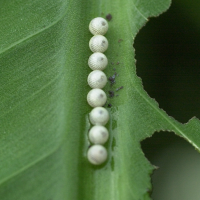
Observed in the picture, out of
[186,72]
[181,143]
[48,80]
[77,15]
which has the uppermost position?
[77,15]

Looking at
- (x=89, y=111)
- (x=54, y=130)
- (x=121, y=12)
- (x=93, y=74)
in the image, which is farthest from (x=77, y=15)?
(x=54, y=130)

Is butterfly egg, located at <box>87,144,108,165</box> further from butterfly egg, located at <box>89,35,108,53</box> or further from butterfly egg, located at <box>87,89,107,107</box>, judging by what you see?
butterfly egg, located at <box>89,35,108,53</box>

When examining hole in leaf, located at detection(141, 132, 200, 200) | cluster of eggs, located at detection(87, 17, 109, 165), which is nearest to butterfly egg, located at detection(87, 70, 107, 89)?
cluster of eggs, located at detection(87, 17, 109, 165)

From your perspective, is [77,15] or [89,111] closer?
[89,111]

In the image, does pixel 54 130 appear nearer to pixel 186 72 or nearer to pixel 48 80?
pixel 48 80

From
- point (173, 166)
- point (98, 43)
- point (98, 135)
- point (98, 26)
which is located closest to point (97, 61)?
point (98, 43)

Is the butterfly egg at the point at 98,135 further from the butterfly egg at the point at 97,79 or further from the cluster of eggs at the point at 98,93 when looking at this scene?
the butterfly egg at the point at 97,79

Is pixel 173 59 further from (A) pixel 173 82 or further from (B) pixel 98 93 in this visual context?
(B) pixel 98 93
